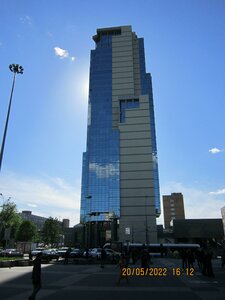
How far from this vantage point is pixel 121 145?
116312 mm

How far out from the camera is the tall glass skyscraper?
109438mm

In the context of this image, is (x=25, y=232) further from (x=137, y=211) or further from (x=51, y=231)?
(x=137, y=211)

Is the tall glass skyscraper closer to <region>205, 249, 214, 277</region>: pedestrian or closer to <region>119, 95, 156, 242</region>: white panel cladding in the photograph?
<region>119, 95, 156, 242</region>: white panel cladding

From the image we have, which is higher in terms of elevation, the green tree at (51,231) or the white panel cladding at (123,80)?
the white panel cladding at (123,80)

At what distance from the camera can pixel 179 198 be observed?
176m

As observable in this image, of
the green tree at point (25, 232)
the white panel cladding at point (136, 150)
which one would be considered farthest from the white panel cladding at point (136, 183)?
the green tree at point (25, 232)

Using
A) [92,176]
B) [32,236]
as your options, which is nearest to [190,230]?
[92,176]

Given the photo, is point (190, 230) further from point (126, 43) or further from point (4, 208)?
point (126, 43)

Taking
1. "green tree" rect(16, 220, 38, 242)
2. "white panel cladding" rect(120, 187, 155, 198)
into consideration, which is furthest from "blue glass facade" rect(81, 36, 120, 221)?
"green tree" rect(16, 220, 38, 242)

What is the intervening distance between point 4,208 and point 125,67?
78.1m

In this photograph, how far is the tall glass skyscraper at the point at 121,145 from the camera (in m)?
109

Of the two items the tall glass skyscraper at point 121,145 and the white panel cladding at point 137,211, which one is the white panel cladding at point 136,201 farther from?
the white panel cladding at point 137,211

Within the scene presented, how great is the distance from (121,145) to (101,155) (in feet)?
28.4

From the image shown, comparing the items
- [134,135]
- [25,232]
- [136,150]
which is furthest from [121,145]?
[25,232]
